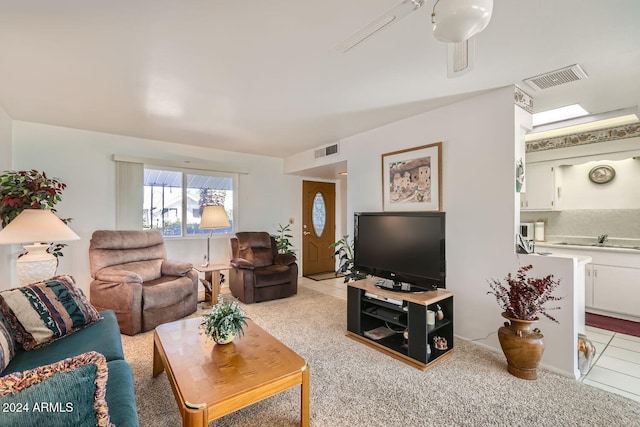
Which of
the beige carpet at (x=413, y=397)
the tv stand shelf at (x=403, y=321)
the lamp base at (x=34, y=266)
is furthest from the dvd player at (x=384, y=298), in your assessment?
the lamp base at (x=34, y=266)

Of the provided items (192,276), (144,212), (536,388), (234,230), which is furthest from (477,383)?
(144,212)

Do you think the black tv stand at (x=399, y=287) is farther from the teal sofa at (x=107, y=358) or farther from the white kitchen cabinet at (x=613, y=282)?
the white kitchen cabinet at (x=613, y=282)

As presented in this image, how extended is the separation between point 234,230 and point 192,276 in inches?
62.3

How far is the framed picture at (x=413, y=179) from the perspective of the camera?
310 cm

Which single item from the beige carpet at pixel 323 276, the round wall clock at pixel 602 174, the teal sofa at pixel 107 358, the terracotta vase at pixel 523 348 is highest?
the round wall clock at pixel 602 174

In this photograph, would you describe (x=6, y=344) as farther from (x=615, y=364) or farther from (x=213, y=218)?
(x=615, y=364)

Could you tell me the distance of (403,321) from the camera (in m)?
2.68

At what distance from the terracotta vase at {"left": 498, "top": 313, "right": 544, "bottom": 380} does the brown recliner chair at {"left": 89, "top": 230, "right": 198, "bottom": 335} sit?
3.29 metres

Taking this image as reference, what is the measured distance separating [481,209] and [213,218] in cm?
334

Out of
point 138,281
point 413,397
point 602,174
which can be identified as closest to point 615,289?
point 602,174

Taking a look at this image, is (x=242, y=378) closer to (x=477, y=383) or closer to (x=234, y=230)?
(x=477, y=383)

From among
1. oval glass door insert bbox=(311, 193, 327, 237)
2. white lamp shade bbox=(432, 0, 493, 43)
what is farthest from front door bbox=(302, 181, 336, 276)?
white lamp shade bbox=(432, 0, 493, 43)

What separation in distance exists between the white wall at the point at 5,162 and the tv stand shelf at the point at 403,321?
375 centimetres

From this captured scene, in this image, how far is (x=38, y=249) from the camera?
8.88 ft
